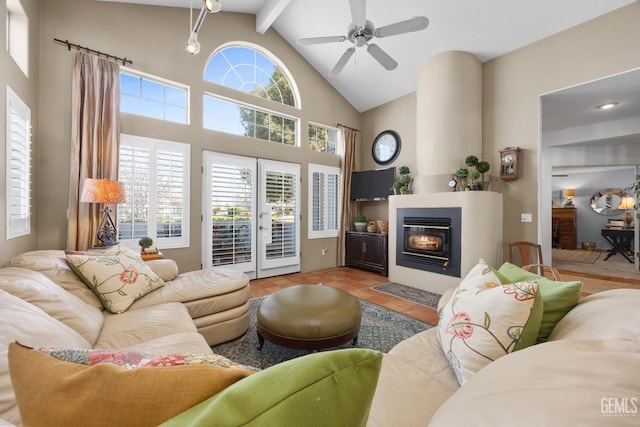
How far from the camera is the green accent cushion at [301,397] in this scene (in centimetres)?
36

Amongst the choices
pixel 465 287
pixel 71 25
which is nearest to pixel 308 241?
pixel 465 287

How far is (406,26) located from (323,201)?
3177mm

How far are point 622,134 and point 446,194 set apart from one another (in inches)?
136

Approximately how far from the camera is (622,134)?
4219 millimetres

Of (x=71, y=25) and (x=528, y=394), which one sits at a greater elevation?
(x=71, y=25)

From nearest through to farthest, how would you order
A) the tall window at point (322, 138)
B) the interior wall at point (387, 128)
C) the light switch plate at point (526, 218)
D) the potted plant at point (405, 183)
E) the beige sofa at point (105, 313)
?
1. the beige sofa at point (105, 313)
2. the light switch plate at point (526, 218)
3. the potted plant at point (405, 183)
4. the interior wall at point (387, 128)
5. the tall window at point (322, 138)

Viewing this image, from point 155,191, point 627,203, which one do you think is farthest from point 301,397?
point 627,203

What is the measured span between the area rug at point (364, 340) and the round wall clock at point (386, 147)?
310cm

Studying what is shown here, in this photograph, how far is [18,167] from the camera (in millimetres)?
2191

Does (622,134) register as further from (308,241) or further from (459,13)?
(308,241)

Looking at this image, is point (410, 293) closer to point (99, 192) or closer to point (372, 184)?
point (372, 184)

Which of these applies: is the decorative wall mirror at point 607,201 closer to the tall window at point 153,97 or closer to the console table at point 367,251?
the console table at point 367,251

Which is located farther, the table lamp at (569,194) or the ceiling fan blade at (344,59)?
the table lamp at (569,194)

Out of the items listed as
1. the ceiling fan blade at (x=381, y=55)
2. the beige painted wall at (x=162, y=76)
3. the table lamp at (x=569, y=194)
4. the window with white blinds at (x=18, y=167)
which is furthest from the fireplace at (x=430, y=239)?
the table lamp at (x=569, y=194)
